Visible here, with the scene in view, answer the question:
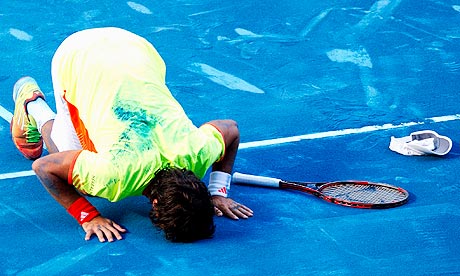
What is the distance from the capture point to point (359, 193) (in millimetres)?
6961

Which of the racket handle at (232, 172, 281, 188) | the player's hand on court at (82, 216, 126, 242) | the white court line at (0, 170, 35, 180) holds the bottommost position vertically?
the white court line at (0, 170, 35, 180)

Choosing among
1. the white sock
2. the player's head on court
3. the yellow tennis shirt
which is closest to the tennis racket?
the yellow tennis shirt

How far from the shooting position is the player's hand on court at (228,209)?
6.67m

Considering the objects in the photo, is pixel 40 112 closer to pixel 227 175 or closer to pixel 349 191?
pixel 227 175

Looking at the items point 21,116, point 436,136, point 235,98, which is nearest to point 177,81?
point 235,98

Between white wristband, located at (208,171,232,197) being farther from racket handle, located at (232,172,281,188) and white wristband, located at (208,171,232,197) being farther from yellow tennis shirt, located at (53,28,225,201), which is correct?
racket handle, located at (232,172,281,188)

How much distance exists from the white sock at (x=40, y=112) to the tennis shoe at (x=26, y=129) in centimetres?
4

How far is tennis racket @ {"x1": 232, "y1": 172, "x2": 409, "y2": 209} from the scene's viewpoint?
6.80m

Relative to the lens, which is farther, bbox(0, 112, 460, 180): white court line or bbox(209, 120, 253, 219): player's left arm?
bbox(0, 112, 460, 180): white court line

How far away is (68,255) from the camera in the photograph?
617cm

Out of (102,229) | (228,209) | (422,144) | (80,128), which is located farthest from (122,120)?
(422,144)

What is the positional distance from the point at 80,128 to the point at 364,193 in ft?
6.58

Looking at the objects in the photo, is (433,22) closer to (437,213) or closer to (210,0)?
(210,0)

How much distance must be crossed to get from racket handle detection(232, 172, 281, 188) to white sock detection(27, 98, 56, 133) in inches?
55.3
